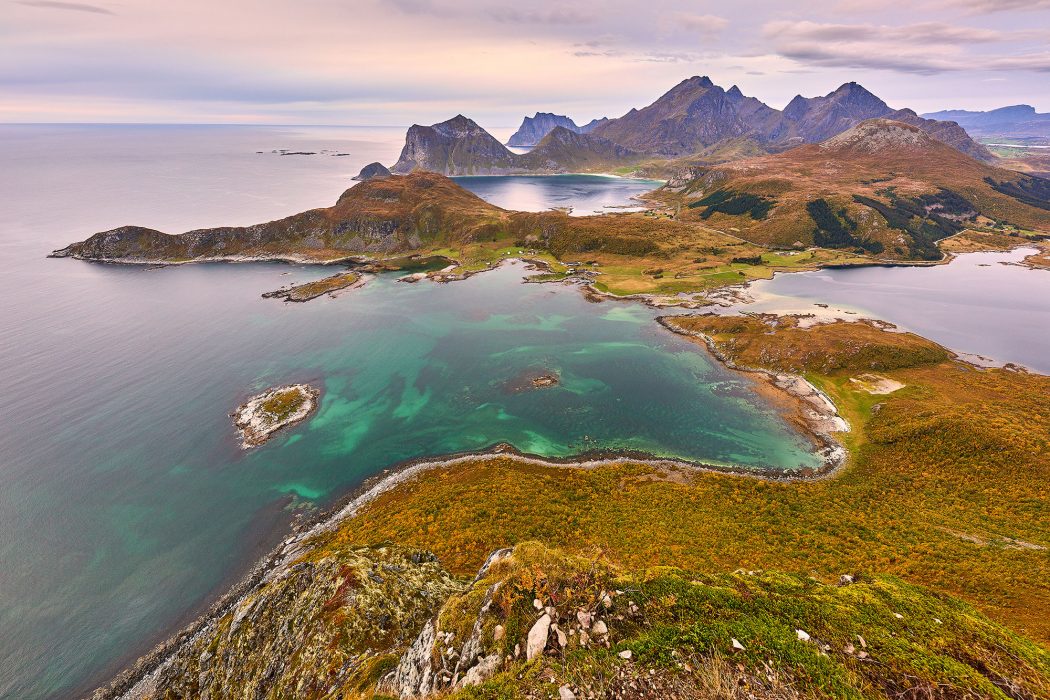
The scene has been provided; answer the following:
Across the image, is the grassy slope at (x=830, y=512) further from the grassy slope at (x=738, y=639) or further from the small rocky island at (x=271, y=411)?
the small rocky island at (x=271, y=411)

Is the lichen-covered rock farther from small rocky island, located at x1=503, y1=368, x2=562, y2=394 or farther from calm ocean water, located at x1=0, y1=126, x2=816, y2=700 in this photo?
small rocky island, located at x1=503, y1=368, x2=562, y2=394

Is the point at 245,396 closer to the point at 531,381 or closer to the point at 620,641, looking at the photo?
the point at 531,381

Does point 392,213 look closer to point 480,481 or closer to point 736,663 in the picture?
point 480,481

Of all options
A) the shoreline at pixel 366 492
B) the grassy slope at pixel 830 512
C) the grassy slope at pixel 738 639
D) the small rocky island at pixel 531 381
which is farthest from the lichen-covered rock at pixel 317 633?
the small rocky island at pixel 531 381

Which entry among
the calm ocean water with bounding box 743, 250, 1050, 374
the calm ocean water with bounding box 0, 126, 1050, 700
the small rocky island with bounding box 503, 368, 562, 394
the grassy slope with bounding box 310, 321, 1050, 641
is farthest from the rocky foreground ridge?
the calm ocean water with bounding box 743, 250, 1050, 374

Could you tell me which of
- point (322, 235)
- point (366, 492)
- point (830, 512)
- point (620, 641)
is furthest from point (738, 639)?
point (322, 235)

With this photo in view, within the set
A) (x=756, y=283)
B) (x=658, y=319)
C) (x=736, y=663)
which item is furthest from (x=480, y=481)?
(x=756, y=283)
